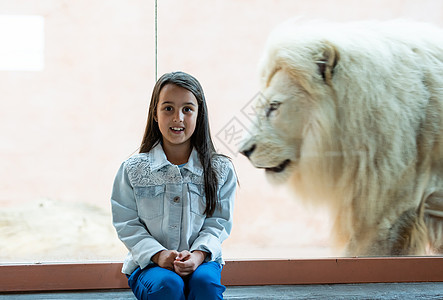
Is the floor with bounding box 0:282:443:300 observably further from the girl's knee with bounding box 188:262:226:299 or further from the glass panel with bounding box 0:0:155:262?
the girl's knee with bounding box 188:262:226:299

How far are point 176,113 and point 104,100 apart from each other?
687mm

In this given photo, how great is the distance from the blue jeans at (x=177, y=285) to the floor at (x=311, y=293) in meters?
0.60

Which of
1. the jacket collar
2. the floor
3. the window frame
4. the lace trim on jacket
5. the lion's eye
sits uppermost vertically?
the lion's eye

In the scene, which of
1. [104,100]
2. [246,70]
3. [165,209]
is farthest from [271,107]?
[165,209]

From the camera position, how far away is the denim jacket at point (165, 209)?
53.3 inches

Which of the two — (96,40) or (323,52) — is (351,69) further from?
(96,40)

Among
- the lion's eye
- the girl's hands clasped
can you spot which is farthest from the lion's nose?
the girl's hands clasped

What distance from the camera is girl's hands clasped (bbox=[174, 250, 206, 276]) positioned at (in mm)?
1254

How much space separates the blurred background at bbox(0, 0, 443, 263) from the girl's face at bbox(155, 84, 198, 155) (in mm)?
594

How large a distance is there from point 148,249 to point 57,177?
845mm

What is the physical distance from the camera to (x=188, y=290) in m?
1.26

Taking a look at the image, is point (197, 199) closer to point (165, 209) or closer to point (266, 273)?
point (165, 209)

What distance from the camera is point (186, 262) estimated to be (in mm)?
1254

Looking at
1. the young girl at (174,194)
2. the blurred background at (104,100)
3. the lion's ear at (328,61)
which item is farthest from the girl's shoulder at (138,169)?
the lion's ear at (328,61)
